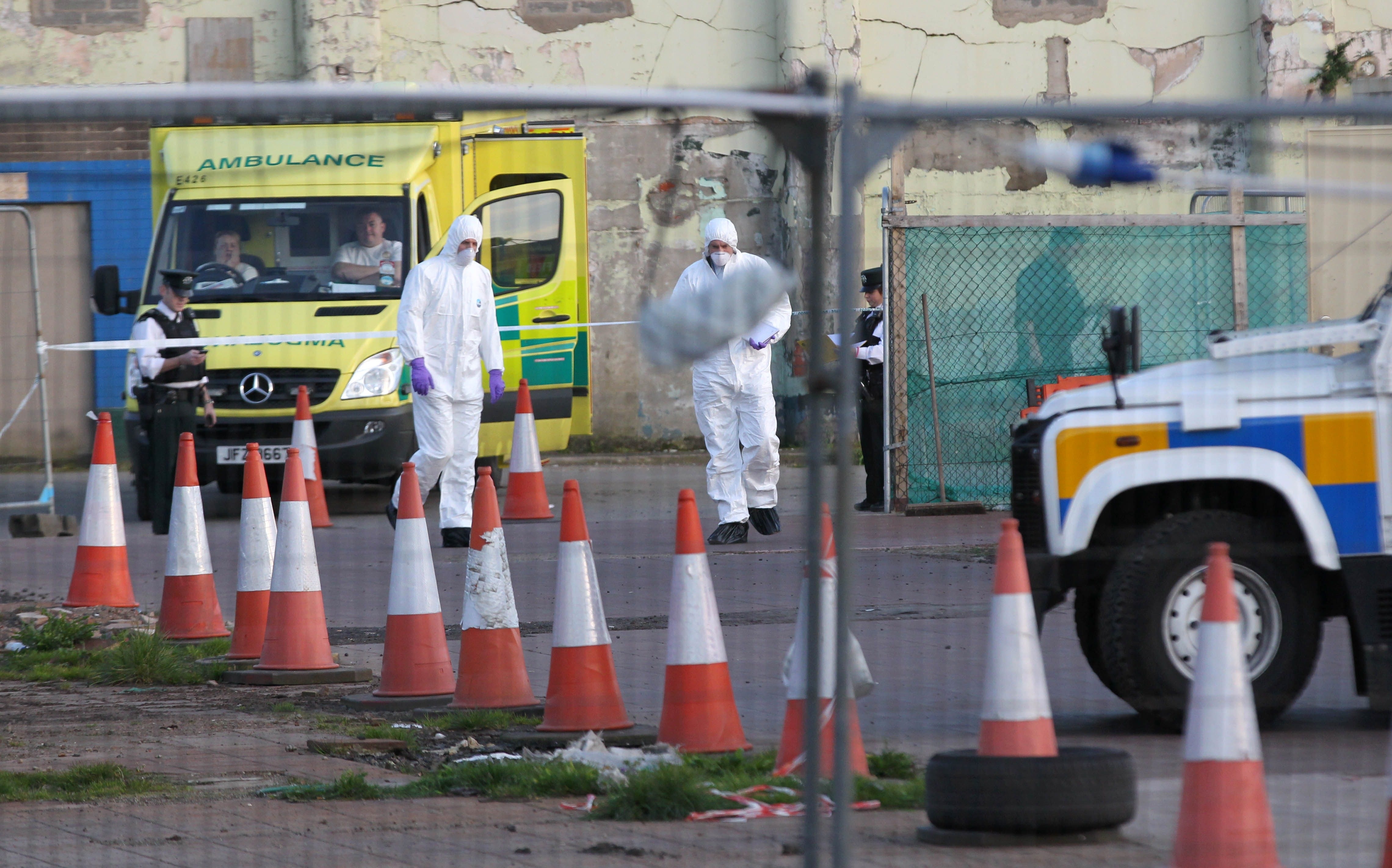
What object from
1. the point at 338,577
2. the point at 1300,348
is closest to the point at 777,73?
the point at 338,577

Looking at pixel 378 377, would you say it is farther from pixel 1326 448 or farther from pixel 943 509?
pixel 1326 448

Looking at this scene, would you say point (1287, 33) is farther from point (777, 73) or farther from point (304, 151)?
point (304, 151)

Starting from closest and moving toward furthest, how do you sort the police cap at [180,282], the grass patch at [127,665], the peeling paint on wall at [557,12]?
the police cap at [180,282], the grass patch at [127,665], the peeling paint on wall at [557,12]

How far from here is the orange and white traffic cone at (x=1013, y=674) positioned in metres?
4.38

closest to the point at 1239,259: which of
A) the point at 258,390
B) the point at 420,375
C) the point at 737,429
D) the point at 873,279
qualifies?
the point at 737,429

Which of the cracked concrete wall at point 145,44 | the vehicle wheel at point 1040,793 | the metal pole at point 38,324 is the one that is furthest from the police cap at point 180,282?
the cracked concrete wall at point 145,44

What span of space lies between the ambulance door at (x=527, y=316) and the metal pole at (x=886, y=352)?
2319 mm

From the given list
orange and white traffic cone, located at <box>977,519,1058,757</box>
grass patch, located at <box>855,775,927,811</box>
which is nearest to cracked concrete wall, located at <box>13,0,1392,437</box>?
grass patch, located at <box>855,775,927,811</box>

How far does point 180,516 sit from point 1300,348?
16.3ft

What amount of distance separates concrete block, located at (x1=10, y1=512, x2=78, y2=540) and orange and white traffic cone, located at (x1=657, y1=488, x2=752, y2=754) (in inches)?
313

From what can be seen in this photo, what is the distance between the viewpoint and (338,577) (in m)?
10.1

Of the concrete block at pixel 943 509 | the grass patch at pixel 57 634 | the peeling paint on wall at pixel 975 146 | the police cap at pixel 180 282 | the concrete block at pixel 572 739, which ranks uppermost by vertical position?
the peeling paint on wall at pixel 975 146

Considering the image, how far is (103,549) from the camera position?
29.2 ft

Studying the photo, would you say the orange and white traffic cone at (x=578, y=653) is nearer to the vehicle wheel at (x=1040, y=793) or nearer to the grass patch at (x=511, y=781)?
the grass patch at (x=511, y=781)
